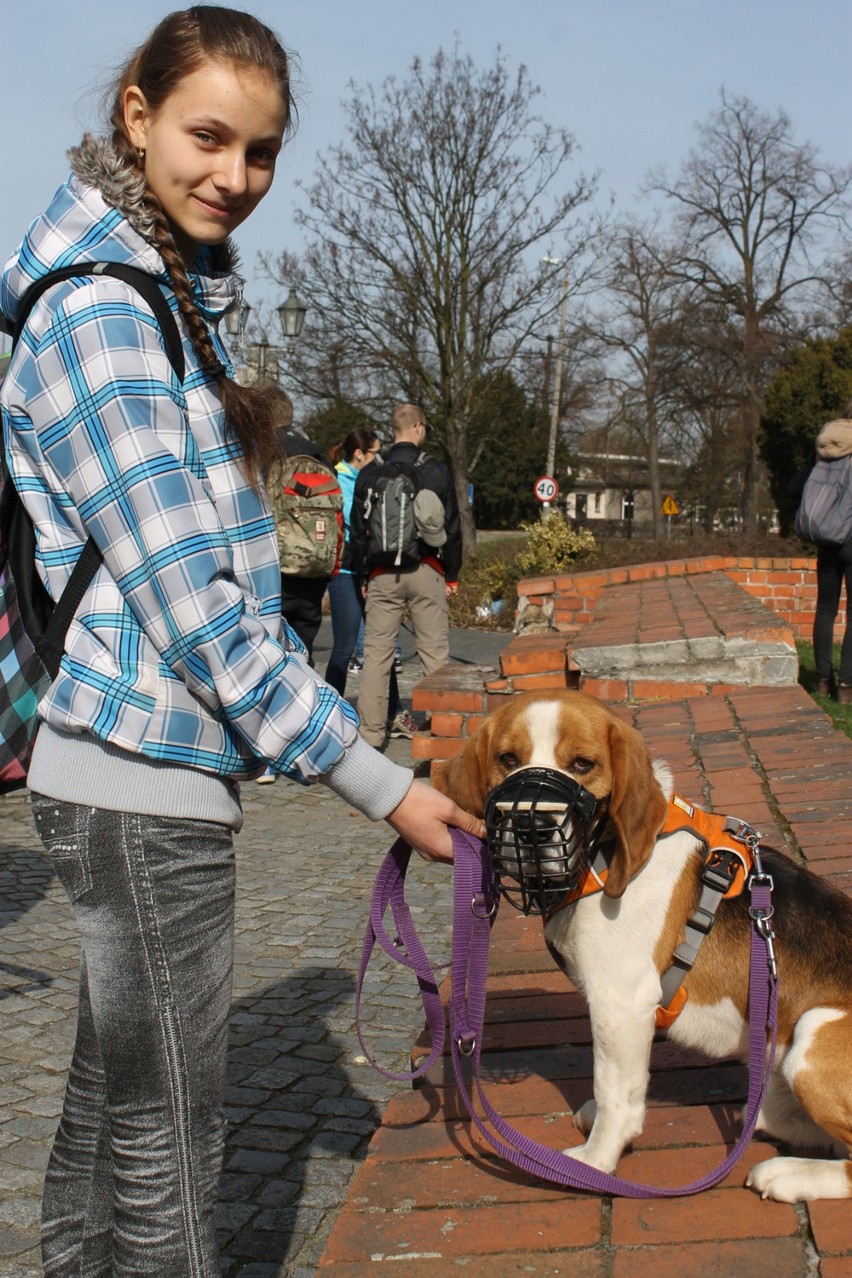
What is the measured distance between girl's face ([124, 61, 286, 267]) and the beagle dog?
110 centimetres

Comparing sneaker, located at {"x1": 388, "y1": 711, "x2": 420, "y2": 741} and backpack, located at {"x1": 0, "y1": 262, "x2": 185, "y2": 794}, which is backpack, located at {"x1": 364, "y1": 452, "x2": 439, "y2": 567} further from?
backpack, located at {"x1": 0, "y1": 262, "x2": 185, "y2": 794}

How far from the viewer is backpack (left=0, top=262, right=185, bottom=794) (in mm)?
1856

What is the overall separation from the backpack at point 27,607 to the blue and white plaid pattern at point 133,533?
1.1 inches

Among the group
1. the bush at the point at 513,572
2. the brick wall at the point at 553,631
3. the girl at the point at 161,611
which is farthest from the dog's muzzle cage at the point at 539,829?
the bush at the point at 513,572

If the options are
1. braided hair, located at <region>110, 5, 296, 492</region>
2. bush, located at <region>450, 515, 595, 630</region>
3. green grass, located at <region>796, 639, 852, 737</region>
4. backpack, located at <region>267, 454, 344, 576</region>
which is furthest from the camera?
bush, located at <region>450, 515, 595, 630</region>

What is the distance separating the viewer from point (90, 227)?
1.88 metres

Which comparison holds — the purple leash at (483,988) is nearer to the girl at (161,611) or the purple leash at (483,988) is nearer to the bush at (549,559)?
the girl at (161,611)

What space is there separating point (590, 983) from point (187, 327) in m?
1.44

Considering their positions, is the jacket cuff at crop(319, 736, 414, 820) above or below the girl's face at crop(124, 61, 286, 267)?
below

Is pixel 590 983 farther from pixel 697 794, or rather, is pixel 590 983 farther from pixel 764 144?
pixel 764 144

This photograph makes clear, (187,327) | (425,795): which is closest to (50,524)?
(187,327)

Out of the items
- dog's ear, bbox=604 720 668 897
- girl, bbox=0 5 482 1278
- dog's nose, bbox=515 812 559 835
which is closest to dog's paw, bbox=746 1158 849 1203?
dog's ear, bbox=604 720 668 897

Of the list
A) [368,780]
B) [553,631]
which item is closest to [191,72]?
[368,780]

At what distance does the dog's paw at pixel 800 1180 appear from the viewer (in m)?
2.30
